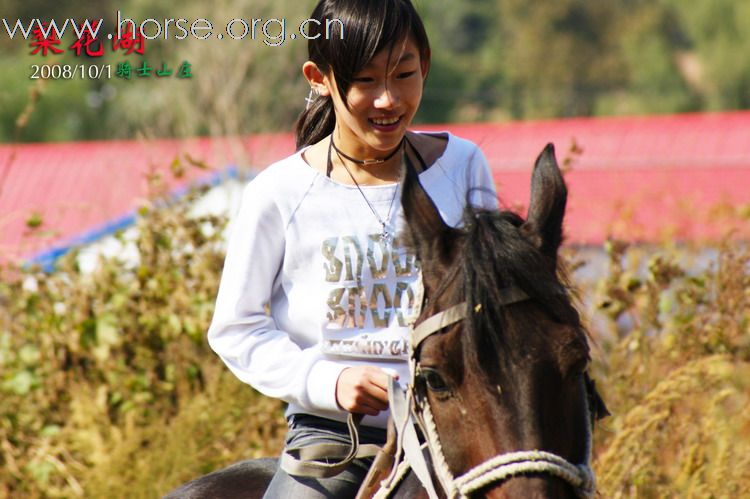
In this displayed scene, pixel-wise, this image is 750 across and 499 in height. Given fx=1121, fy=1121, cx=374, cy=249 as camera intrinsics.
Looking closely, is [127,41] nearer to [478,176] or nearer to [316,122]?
[316,122]

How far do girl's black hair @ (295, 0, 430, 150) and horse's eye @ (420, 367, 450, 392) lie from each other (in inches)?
37.1

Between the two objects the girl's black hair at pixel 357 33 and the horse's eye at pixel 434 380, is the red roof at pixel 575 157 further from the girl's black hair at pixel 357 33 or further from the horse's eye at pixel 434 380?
the horse's eye at pixel 434 380

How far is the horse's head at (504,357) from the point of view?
2451 millimetres

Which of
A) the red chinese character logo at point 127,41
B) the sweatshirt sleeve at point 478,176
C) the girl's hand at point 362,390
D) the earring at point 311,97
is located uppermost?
the red chinese character logo at point 127,41

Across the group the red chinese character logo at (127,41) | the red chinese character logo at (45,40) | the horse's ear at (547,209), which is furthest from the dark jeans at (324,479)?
the red chinese character logo at (45,40)

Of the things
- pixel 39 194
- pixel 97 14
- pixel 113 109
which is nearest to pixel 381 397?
pixel 39 194

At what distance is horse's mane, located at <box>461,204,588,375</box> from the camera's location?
8.21ft

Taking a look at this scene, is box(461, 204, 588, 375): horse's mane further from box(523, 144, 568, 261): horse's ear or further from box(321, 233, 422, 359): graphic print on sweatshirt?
box(321, 233, 422, 359): graphic print on sweatshirt

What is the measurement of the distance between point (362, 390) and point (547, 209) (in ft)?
2.22

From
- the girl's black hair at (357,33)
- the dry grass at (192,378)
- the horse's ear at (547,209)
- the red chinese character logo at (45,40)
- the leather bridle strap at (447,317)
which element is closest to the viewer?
the leather bridle strap at (447,317)

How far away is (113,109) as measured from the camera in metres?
46.5

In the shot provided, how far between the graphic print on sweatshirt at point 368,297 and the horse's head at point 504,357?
1.35 ft

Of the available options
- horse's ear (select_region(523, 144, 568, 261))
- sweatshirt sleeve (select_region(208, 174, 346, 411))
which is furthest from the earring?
horse's ear (select_region(523, 144, 568, 261))

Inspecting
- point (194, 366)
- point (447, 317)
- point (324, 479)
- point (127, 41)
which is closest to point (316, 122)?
point (324, 479)
